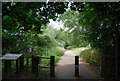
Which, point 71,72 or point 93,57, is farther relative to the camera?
point 93,57

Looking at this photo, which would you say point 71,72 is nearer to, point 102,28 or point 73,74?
point 73,74

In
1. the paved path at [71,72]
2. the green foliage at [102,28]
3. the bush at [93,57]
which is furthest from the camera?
the bush at [93,57]

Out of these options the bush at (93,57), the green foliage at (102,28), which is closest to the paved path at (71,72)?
the bush at (93,57)

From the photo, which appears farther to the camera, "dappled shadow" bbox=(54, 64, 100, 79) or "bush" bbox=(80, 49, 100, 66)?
"bush" bbox=(80, 49, 100, 66)

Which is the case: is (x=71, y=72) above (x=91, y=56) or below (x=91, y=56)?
below

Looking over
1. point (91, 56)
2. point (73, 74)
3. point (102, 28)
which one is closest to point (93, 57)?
point (91, 56)

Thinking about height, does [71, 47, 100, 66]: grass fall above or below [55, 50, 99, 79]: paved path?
above

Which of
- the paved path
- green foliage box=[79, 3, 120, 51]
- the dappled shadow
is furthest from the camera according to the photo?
the paved path

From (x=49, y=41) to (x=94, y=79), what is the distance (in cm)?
801

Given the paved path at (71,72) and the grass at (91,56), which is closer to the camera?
the paved path at (71,72)

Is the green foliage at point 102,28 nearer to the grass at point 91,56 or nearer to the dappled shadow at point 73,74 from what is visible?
the grass at point 91,56

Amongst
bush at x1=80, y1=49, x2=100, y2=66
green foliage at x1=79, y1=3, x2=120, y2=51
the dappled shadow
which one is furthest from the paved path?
green foliage at x1=79, y1=3, x2=120, y2=51

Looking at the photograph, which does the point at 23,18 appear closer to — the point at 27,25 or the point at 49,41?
the point at 27,25

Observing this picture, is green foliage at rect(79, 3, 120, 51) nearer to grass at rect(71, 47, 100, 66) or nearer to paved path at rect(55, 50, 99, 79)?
grass at rect(71, 47, 100, 66)
